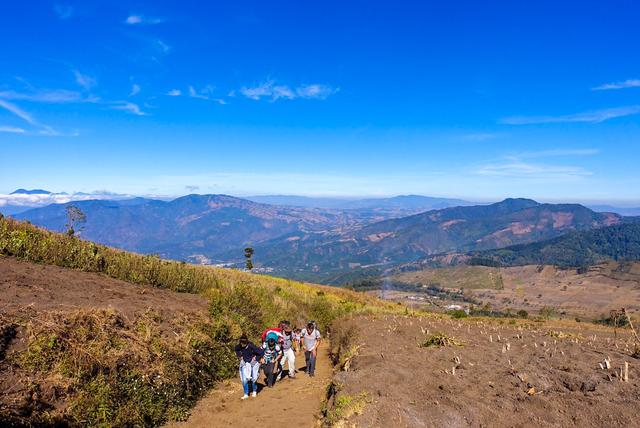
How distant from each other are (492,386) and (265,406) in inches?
231

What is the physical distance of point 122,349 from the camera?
9070mm

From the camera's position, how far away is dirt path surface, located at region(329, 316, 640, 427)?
6.73 metres

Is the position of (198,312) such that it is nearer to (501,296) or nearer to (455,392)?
(455,392)

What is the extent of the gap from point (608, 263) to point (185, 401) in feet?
743

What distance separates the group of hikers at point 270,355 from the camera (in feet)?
36.8

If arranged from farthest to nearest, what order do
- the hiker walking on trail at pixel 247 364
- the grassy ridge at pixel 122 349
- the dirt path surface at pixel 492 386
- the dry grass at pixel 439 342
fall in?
1. the dry grass at pixel 439 342
2. the hiker walking on trail at pixel 247 364
3. the grassy ridge at pixel 122 349
4. the dirt path surface at pixel 492 386

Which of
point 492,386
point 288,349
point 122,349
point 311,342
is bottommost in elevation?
point 288,349

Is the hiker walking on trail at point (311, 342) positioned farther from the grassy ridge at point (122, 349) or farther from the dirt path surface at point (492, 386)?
the grassy ridge at point (122, 349)

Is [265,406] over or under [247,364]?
under

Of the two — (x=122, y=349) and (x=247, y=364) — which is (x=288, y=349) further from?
(x=122, y=349)

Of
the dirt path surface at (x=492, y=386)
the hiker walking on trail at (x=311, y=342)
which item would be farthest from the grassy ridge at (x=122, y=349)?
the dirt path surface at (x=492, y=386)

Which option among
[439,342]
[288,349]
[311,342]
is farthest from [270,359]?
[439,342]

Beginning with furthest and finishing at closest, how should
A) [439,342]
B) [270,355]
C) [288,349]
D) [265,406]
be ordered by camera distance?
[288,349] < [439,342] < [270,355] < [265,406]

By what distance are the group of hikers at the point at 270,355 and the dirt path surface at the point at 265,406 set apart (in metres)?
0.35
